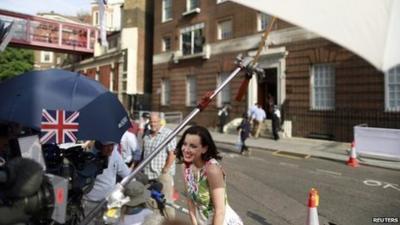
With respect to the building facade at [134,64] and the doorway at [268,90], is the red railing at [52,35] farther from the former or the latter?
the building facade at [134,64]

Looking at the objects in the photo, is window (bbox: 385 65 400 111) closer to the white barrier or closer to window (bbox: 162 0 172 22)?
the white barrier

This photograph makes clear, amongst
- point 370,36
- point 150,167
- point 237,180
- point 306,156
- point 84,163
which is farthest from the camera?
point 306,156

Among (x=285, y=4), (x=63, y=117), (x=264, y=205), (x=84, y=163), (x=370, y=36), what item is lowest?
(x=264, y=205)

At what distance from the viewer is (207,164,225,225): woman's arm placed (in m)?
3.18

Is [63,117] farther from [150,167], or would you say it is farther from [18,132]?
[150,167]

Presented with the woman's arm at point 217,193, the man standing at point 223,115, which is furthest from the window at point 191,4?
the woman's arm at point 217,193

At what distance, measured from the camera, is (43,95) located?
3766mm

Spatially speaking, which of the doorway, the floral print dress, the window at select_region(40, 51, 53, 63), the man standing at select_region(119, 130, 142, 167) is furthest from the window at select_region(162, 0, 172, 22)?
the window at select_region(40, 51, 53, 63)

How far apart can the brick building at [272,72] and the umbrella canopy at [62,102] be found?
364 inches

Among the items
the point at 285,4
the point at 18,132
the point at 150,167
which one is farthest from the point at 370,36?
the point at 150,167

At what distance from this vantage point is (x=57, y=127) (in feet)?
10.7

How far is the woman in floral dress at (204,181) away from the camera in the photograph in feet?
10.5

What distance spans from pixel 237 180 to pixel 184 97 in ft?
63.8

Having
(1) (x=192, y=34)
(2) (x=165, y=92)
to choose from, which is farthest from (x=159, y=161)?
(2) (x=165, y=92)
